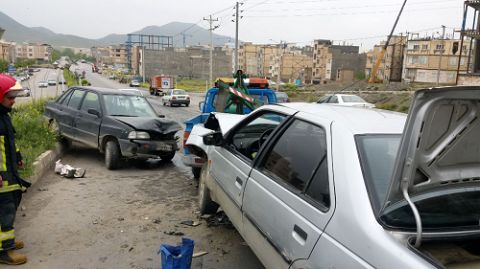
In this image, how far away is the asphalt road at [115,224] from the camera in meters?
4.09

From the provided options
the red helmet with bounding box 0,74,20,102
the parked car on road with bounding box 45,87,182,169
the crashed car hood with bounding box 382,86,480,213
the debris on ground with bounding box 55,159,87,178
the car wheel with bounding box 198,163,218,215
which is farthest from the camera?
the parked car on road with bounding box 45,87,182,169

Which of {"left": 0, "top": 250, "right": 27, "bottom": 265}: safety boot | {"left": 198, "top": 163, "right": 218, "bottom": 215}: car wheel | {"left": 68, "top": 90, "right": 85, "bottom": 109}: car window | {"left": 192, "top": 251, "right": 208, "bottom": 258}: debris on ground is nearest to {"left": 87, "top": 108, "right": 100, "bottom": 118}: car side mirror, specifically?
{"left": 68, "top": 90, "right": 85, "bottom": 109}: car window

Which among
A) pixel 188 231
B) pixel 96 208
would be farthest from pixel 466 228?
pixel 96 208

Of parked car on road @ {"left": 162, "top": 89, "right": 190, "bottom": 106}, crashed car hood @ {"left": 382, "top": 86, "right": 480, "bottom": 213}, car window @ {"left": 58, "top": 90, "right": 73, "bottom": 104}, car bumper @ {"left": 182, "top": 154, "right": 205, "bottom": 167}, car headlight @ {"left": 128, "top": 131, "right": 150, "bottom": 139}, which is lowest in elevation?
parked car on road @ {"left": 162, "top": 89, "right": 190, "bottom": 106}

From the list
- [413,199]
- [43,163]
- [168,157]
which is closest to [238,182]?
[413,199]

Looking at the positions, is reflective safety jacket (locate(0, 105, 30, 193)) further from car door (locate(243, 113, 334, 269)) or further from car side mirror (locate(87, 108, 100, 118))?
car side mirror (locate(87, 108, 100, 118))

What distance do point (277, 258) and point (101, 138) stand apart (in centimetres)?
625

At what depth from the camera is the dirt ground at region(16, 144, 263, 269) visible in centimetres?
409

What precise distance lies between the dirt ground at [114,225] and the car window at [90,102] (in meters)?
1.81

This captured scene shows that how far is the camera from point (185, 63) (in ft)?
359

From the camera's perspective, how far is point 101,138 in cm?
805

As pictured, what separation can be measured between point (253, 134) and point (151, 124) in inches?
150

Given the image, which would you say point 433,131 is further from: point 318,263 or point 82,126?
point 82,126

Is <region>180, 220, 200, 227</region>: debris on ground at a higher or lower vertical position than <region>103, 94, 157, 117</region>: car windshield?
lower
